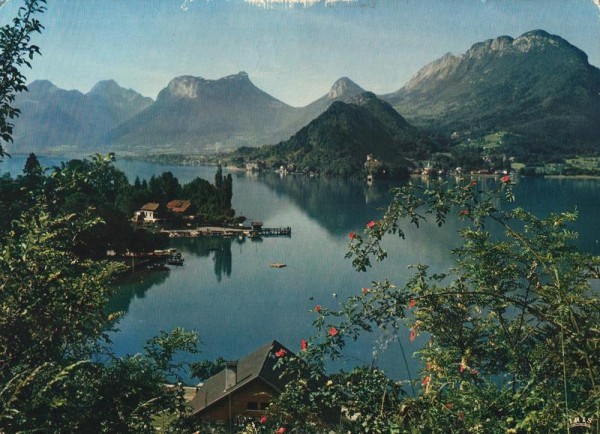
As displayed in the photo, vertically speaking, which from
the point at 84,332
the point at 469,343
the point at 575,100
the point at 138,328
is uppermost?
the point at 575,100

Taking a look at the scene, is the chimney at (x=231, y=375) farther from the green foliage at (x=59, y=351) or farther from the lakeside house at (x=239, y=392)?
the green foliage at (x=59, y=351)

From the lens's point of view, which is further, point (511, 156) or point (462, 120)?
point (462, 120)

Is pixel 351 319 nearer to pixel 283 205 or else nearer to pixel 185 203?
pixel 185 203

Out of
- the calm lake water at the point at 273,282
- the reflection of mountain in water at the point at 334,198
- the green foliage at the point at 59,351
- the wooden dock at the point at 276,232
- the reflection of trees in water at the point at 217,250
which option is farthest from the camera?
the reflection of mountain in water at the point at 334,198

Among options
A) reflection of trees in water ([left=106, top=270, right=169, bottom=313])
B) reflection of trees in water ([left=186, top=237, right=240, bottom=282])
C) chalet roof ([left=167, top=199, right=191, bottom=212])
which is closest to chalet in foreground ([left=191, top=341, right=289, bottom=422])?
reflection of trees in water ([left=106, top=270, right=169, bottom=313])

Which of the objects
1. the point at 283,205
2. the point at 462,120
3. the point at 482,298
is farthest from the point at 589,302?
the point at 462,120

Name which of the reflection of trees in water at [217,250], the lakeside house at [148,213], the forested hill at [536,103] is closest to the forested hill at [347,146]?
the forested hill at [536,103]

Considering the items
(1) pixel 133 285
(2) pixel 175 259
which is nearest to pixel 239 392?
(1) pixel 133 285
